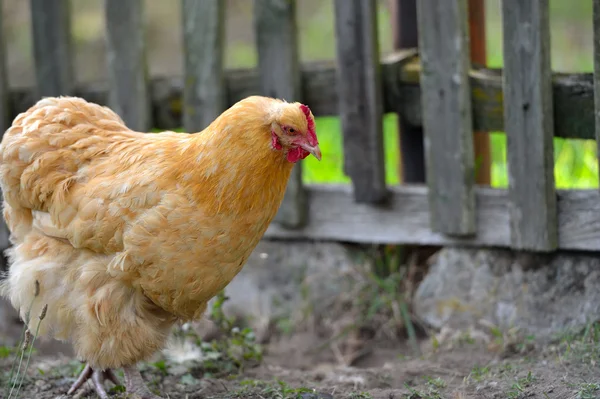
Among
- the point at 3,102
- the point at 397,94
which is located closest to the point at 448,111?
the point at 397,94

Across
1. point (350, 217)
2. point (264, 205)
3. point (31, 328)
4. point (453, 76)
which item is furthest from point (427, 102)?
point (31, 328)

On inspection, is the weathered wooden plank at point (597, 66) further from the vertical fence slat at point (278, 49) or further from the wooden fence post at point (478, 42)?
the vertical fence slat at point (278, 49)

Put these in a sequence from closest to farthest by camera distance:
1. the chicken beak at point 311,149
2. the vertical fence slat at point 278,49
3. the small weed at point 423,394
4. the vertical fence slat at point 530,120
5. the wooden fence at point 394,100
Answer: the chicken beak at point 311,149 < the small weed at point 423,394 < the vertical fence slat at point 530,120 < the wooden fence at point 394,100 < the vertical fence slat at point 278,49

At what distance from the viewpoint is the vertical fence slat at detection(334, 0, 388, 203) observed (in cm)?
450

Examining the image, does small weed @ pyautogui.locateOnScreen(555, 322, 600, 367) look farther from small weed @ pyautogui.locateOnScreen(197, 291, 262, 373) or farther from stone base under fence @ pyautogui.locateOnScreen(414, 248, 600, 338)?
small weed @ pyautogui.locateOnScreen(197, 291, 262, 373)

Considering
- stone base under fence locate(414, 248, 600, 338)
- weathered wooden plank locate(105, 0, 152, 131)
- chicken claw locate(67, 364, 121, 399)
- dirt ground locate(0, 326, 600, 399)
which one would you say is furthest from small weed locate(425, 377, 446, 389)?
weathered wooden plank locate(105, 0, 152, 131)

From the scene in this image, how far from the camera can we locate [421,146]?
501 centimetres

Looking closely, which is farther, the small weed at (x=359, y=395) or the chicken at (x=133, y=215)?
the small weed at (x=359, y=395)

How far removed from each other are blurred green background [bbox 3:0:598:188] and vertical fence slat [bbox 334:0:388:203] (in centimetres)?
160

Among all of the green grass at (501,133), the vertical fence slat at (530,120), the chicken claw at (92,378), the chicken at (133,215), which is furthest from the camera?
the green grass at (501,133)

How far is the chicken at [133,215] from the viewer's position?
10.7 feet

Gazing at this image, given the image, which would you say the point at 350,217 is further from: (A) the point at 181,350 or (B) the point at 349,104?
(A) the point at 181,350

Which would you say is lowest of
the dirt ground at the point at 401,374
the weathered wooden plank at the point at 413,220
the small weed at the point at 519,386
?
the dirt ground at the point at 401,374

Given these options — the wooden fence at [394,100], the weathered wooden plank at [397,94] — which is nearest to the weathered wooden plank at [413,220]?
the wooden fence at [394,100]
